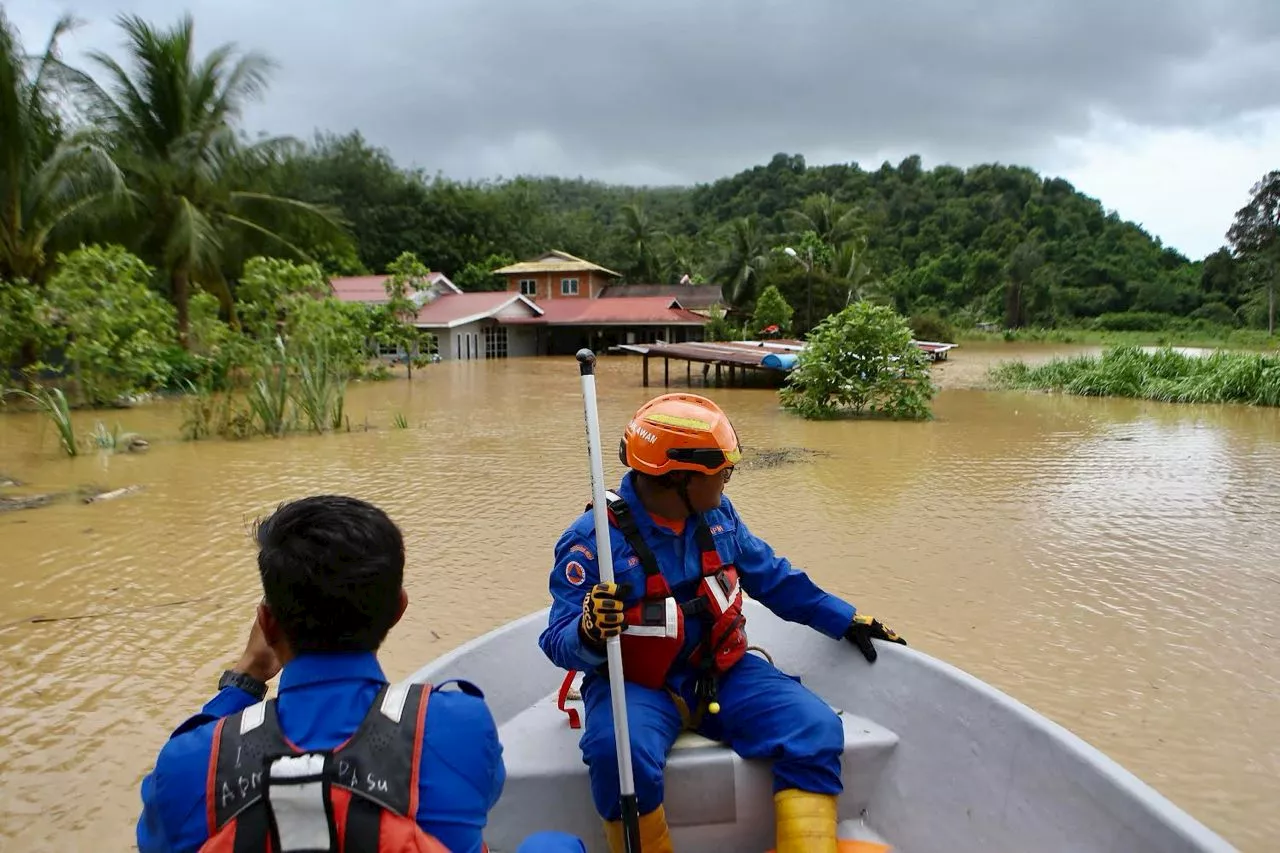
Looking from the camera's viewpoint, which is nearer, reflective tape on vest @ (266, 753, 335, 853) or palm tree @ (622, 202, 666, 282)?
reflective tape on vest @ (266, 753, 335, 853)

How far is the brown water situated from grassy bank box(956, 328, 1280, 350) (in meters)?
28.7

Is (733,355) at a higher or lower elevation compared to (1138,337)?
lower

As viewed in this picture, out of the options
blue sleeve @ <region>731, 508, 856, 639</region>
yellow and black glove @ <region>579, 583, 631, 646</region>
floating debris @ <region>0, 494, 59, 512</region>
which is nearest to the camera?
yellow and black glove @ <region>579, 583, 631, 646</region>

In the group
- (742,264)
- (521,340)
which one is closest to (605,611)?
(521,340)

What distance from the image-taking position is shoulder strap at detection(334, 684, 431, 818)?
49.7 inches

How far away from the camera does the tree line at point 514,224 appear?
16.7 meters

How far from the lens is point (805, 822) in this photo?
Result: 2.22m

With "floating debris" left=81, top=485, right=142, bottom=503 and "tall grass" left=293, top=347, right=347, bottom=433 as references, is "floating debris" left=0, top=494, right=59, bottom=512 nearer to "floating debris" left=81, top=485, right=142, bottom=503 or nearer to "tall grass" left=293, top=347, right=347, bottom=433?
"floating debris" left=81, top=485, right=142, bottom=503

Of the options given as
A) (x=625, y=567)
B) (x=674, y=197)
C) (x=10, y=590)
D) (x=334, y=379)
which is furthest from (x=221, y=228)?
(x=674, y=197)

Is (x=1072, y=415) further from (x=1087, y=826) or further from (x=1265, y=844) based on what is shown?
(x=1087, y=826)

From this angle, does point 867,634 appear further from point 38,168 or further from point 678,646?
point 38,168

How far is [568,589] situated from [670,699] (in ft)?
1.38

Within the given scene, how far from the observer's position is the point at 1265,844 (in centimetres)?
285

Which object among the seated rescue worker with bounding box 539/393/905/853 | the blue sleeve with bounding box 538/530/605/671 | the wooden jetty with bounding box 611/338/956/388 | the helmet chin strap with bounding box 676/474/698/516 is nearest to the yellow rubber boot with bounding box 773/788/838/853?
the seated rescue worker with bounding box 539/393/905/853
